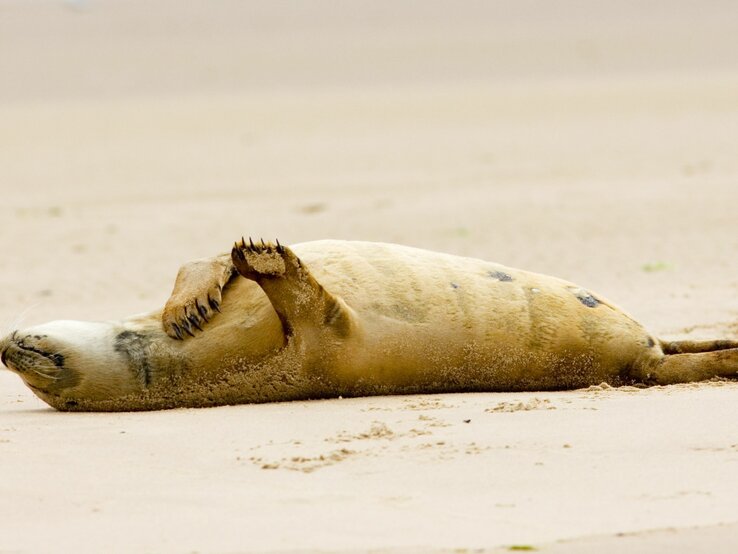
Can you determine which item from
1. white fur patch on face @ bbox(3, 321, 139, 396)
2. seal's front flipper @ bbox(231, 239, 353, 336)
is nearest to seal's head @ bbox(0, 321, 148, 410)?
white fur patch on face @ bbox(3, 321, 139, 396)

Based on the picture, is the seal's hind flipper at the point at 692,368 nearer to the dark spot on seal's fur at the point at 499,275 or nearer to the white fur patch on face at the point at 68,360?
the dark spot on seal's fur at the point at 499,275

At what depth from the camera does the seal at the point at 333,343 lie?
521 centimetres

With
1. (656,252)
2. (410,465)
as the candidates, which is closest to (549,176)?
(656,252)

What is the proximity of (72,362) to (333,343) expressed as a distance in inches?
39.0

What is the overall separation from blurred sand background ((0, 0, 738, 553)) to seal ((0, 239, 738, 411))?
153 mm

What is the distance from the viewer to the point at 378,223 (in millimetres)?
12844

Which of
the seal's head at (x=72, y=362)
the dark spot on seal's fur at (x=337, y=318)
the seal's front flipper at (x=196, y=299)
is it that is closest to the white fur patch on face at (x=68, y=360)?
the seal's head at (x=72, y=362)

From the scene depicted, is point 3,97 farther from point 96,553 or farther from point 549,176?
point 96,553

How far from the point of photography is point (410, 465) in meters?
4.26

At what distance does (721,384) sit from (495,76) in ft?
83.8

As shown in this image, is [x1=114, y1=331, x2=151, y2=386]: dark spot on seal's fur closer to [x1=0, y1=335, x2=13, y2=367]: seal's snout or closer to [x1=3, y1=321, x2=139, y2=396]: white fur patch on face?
[x1=3, y1=321, x2=139, y2=396]: white fur patch on face

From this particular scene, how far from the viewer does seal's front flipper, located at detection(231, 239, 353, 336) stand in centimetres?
495

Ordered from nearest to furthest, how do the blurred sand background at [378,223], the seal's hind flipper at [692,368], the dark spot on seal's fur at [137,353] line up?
the blurred sand background at [378,223]
the dark spot on seal's fur at [137,353]
the seal's hind flipper at [692,368]

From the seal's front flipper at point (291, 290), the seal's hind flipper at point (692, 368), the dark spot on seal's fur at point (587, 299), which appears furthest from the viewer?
the dark spot on seal's fur at point (587, 299)
